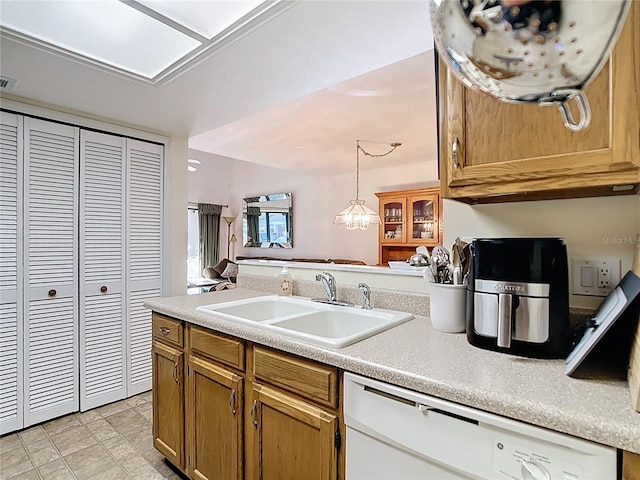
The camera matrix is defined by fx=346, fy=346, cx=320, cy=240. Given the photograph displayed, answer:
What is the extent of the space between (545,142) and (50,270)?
2790 mm

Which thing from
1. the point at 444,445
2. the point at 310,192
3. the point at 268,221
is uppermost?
the point at 310,192

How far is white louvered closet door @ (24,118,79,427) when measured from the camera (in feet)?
7.23

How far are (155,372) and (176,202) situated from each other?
4.97 ft

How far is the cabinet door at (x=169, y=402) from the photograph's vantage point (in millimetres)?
1672

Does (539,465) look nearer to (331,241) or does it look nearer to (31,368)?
(31,368)

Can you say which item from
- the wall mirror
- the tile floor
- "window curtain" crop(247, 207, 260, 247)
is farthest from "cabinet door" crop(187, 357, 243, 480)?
"window curtain" crop(247, 207, 260, 247)

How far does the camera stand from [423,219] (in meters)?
4.84

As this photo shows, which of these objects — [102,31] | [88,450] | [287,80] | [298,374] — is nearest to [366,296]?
[298,374]

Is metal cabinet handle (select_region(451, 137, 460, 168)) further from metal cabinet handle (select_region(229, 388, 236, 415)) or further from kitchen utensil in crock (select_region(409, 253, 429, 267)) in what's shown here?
metal cabinet handle (select_region(229, 388, 236, 415))

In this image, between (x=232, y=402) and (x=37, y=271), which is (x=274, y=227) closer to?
(x=37, y=271)

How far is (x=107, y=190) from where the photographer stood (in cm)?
252

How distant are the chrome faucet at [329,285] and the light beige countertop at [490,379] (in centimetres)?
47

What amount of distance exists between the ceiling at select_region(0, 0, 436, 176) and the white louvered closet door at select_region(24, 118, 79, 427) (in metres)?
0.33

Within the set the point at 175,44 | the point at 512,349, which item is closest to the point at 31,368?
the point at 175,44
